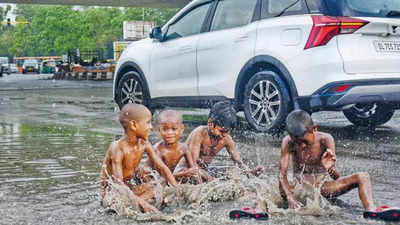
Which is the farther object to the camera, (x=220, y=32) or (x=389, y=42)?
(x=220, y=32)

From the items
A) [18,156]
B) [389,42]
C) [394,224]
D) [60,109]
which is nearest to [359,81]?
[389,42]

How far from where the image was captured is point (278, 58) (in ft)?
27.9

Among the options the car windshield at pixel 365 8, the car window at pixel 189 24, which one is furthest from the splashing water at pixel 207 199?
the car window at pixel 189 24

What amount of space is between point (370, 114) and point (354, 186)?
5679 mm

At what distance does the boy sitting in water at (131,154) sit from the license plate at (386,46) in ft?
13.6

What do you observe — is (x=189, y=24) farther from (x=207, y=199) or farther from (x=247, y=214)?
(x=247, y=214)

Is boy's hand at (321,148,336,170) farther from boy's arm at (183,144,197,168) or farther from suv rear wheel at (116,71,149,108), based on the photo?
suv rear wheel at (116,71,149,108)

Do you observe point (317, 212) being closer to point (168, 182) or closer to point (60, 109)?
→ point (168, 182)

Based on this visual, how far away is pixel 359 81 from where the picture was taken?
313 inches

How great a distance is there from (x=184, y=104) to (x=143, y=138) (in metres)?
5.63

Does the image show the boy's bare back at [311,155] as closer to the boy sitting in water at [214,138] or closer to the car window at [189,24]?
the boy sitting in water at [214,138]

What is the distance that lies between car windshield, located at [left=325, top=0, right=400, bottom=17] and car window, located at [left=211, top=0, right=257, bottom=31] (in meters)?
1.32

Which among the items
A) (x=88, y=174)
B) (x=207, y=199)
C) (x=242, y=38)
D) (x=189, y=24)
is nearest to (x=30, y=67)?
(x=189, y=24)

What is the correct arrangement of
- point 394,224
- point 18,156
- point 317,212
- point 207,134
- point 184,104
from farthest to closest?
point 184,104
point 18,156
point 207,134
point 317,212
point 394,224
